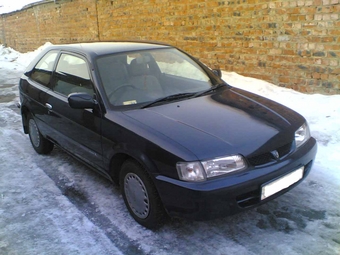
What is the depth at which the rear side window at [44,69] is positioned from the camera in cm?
441

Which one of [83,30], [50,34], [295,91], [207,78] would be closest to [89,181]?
[207,78]

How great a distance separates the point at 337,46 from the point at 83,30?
9.86 meters

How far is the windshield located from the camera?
11.3 feet

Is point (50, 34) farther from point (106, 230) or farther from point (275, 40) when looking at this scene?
point (106, 230)

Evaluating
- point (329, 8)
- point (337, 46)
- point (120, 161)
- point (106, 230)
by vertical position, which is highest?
point (329, 8)

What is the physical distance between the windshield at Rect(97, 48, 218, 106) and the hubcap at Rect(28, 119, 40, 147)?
1.86 meters

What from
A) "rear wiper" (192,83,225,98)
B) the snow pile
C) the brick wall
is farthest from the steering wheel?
the brick wall

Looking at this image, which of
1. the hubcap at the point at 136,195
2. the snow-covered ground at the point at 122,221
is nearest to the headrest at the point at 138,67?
the hubcap at the point at 136,195

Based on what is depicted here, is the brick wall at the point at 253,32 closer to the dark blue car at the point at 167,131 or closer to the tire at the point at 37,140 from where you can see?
the dark blue car at the point at 167,131

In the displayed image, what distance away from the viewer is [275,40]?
21.0 feet

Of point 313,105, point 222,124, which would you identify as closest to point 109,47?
point 222,124

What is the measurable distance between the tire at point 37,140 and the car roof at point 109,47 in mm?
1245

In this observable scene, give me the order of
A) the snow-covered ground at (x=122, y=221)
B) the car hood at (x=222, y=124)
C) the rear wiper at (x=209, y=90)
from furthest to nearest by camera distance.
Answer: the rear wiper at (x=209, y=90) → the snow-covered ground at (x=122, y=221) → the car hood at (x=222, y=124)

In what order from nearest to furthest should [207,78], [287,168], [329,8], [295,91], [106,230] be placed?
[287,168] < [106,230] < [207,78] < [329,8] < [295,91]
